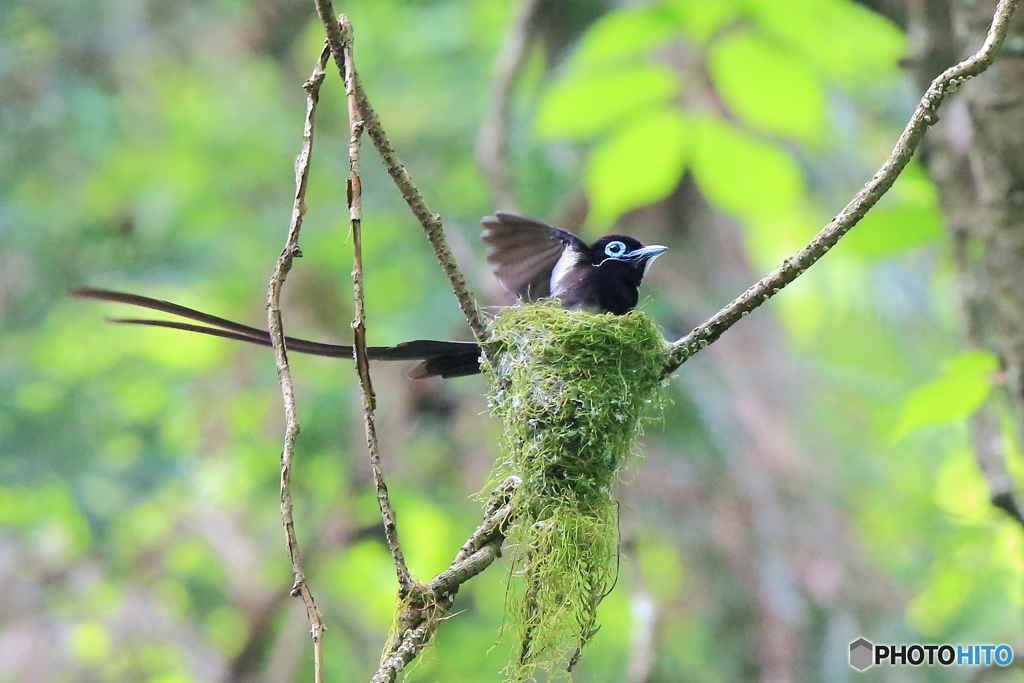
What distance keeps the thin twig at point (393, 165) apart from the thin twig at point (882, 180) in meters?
0.60

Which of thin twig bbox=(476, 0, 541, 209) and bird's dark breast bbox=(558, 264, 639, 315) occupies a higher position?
thin twig bbox=(476, 0, 541, 209)

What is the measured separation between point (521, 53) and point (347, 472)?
2.59 m

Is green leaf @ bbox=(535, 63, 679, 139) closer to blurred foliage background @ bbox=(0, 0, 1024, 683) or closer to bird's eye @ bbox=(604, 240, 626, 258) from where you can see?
bird's eye @ bbox=(604, 240, 626, 258)

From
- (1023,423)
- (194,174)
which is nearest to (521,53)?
(1023,423)

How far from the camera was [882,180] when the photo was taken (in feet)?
5.98

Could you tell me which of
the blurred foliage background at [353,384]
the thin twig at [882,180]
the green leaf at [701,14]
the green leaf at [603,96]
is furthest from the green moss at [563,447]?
the blurred foliage background at [353,384]

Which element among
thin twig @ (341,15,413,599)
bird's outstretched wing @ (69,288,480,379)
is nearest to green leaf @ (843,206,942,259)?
bird's outstretched wing @ (69,288,480,379)

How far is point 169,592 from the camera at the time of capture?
6910mm

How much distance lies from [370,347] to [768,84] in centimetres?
139

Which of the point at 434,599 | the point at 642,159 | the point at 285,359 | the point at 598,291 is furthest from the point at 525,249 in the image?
the point at 434,599

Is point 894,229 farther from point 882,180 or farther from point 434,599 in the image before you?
point 434,599

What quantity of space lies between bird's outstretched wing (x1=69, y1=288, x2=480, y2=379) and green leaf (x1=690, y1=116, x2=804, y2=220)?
92 centimetres

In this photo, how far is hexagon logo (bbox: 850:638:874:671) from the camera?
14.7 ft

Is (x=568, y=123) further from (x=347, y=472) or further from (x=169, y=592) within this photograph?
(x=169, y=592)
